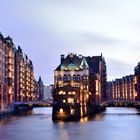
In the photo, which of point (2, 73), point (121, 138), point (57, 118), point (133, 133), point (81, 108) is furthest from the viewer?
point (2, 73)

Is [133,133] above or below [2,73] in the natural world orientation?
below

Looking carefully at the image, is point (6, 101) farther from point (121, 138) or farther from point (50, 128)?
point (121, 138)

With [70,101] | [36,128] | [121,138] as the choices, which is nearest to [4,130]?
[36,128]

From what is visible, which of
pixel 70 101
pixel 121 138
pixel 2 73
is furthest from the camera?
pixel 2 73

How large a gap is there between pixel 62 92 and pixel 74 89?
535 cm

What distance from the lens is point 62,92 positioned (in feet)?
579

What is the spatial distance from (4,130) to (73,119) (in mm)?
46167

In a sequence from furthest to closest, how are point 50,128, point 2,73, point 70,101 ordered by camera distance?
point 2,73 < point 70,101 < point 50,128

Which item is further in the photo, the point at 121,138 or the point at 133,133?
the point at 133,133

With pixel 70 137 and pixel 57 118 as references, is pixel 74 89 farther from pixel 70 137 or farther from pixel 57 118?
pixel 70 137

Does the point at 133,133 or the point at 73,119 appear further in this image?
the point at 73,119

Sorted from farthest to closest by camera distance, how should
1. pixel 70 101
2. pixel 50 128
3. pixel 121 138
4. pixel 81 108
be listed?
pixel 81 108 < pixel 70 101 < pixel 50 128 < pixel 121 138

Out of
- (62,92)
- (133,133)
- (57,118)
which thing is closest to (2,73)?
(62,92)

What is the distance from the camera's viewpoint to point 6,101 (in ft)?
655
